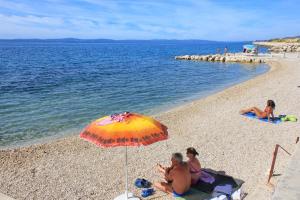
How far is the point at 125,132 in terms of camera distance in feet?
22.2

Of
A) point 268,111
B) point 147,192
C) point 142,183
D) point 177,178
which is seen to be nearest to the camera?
point 177,178

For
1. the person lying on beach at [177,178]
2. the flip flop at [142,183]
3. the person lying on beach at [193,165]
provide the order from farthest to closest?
1. the flip flop at [142,183]
2. the person lying on beach at [193,165]
3. the person lying on beach at [177,178]

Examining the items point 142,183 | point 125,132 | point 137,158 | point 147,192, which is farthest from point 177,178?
point 137,158

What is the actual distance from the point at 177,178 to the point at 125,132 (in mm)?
2072

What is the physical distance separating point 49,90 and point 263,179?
71.3 feet

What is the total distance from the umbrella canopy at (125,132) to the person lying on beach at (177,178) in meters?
0.98

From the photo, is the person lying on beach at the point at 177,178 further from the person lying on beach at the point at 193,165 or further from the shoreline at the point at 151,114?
the shoreline at the point at 151,114

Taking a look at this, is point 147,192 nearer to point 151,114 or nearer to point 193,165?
point 193,165

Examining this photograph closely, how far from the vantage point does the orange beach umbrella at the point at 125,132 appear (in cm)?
663

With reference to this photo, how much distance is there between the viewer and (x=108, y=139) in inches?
262

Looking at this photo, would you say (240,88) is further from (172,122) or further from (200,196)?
(200,196)

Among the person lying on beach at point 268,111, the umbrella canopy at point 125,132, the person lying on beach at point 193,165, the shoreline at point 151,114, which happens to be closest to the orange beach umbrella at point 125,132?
the umbrella canopy at point 125,132

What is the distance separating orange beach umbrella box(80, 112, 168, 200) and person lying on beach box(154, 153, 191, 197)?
0.98 m

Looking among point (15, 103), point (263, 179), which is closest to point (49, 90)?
point (15, 103)
